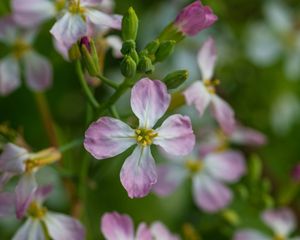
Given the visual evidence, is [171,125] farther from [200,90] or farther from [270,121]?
[270,121]

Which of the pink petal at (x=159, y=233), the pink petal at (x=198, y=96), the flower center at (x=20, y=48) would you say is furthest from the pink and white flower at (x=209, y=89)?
the flower center at (x=20, y=48)

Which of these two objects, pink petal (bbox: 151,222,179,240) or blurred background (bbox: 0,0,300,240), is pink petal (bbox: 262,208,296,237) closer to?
blurred background (bbox: 0,0,300,240)

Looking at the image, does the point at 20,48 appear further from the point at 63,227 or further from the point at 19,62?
the point at 63,227

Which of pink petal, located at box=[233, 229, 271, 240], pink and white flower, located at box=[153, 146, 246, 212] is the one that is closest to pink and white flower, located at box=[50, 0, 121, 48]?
pink and white flower, located at box=[153, 146, 246, 212]

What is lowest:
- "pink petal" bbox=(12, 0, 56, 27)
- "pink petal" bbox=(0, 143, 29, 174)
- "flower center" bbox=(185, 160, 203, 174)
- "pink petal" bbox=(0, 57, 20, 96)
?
"flower center" bbox=(185, 160, 203, 174)

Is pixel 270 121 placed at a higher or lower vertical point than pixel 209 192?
lower

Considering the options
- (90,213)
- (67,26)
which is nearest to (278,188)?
(90,213)
